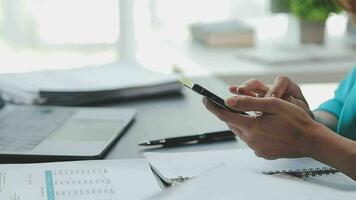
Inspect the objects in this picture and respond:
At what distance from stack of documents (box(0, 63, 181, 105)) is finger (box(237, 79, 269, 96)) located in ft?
1.11

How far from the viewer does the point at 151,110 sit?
1.17 meters

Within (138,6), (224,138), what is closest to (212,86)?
(224,138)

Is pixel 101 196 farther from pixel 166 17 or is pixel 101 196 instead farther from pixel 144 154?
pixel 166 17

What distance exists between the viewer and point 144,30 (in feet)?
7.87

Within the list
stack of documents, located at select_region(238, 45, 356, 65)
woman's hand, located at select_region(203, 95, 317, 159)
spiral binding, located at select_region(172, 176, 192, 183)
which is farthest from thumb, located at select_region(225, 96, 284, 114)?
stack of documents, located at select_region(238, 45, 356, 65)

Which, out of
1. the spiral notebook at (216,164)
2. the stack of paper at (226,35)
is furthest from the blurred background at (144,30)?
the spiral notebook at (216,164)

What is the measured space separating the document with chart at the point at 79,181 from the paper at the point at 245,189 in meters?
0.08

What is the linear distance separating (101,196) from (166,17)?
6.01ft

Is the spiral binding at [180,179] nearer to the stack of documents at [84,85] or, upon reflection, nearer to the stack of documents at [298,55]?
the stack of documents at [84,85]

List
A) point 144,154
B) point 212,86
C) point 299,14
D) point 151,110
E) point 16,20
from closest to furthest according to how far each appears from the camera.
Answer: point 144,154 → point 151,110 → point 212,86 → point 299,14 → point 16,20

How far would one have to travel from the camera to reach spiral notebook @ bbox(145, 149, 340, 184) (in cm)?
76

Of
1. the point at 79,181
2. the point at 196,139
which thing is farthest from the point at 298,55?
the point at 79,181

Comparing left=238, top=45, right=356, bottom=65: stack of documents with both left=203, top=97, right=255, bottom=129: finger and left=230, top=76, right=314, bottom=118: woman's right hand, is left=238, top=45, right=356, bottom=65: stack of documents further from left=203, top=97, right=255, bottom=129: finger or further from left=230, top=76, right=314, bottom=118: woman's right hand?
left=203, top=97, right=255, bottom=129: finger

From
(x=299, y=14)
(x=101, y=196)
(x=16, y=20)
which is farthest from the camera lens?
(x=16, y=20)
